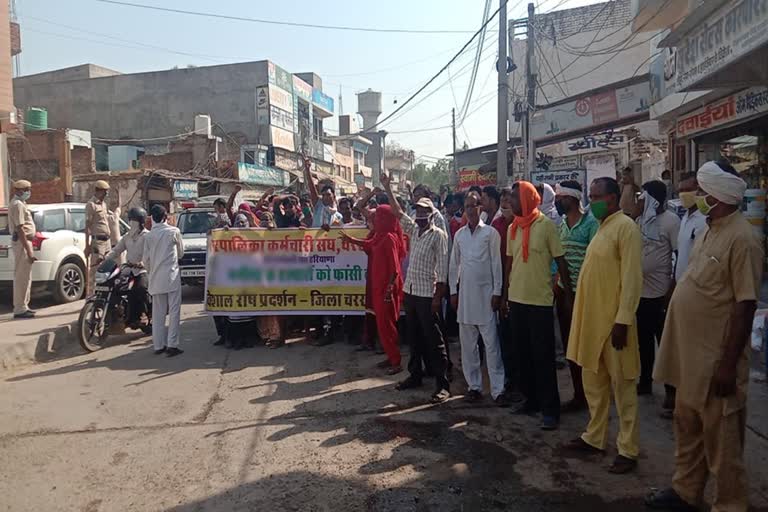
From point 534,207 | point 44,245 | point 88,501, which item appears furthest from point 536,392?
point 44,245

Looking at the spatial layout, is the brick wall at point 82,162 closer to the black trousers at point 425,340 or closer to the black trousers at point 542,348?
the black trousers at point 425,340

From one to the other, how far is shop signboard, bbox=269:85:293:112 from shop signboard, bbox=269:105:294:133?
25cm

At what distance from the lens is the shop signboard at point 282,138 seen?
33.8 meters

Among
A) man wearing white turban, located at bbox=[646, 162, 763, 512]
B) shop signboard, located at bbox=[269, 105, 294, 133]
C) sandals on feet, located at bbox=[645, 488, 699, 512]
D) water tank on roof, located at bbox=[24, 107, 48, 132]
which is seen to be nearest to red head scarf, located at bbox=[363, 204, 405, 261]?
man wearing white turban, located at bbox=[646, 162, 763, 512]

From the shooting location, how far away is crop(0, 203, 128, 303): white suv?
33.9 ft

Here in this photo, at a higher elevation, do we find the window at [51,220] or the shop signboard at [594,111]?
the shop signboard at [594,111]

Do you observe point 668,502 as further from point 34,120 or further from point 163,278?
point 34,120

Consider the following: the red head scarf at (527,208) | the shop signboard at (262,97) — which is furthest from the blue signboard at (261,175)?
the red head scarf at (527,208)

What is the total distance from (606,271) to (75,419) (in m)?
4.50

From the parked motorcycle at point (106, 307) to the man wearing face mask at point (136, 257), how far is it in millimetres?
54

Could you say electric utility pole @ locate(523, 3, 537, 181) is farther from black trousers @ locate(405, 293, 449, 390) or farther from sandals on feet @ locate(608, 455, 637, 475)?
sandals on feet @ locate(608, 455, 637, 475)

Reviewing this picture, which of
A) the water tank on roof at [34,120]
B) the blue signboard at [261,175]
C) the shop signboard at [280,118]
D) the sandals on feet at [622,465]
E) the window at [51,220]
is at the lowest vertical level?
the sandals on feet at [622,465]

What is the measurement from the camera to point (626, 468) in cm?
379

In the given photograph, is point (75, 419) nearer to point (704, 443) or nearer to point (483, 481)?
point (483, 481)
